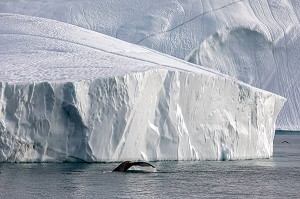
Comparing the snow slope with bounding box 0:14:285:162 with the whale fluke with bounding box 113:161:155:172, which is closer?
the whale fluke with bounding box 113:161:155:172

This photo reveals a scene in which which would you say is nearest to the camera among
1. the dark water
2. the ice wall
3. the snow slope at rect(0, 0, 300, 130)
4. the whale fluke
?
the dark water

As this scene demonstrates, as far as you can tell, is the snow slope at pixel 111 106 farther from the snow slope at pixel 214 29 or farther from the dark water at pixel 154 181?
the snow slope at pixel 214 29

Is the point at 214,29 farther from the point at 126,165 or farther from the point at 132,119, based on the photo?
the point at 126,165

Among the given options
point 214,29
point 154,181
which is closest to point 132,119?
point 154,181

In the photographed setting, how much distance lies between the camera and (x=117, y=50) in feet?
90.2

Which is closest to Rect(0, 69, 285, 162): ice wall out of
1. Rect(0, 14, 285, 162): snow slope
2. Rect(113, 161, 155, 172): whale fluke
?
Rect(0, 14, 285, 162): snow slope

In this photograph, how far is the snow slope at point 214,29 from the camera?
4334 cm

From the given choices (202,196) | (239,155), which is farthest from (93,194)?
(239,155)

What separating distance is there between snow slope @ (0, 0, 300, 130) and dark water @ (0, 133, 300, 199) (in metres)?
19.8

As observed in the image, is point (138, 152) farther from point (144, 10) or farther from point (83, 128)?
point (144, 10)

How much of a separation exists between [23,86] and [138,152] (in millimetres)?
3377

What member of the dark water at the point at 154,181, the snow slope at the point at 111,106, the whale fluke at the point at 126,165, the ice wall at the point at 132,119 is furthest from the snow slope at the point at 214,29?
the whale fluke at the point at 126,165

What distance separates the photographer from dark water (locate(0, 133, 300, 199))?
16859 mm

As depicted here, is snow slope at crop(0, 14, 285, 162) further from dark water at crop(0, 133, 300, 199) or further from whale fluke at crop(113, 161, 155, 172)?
whale fluke at crop(113, 161, 155, 172)
